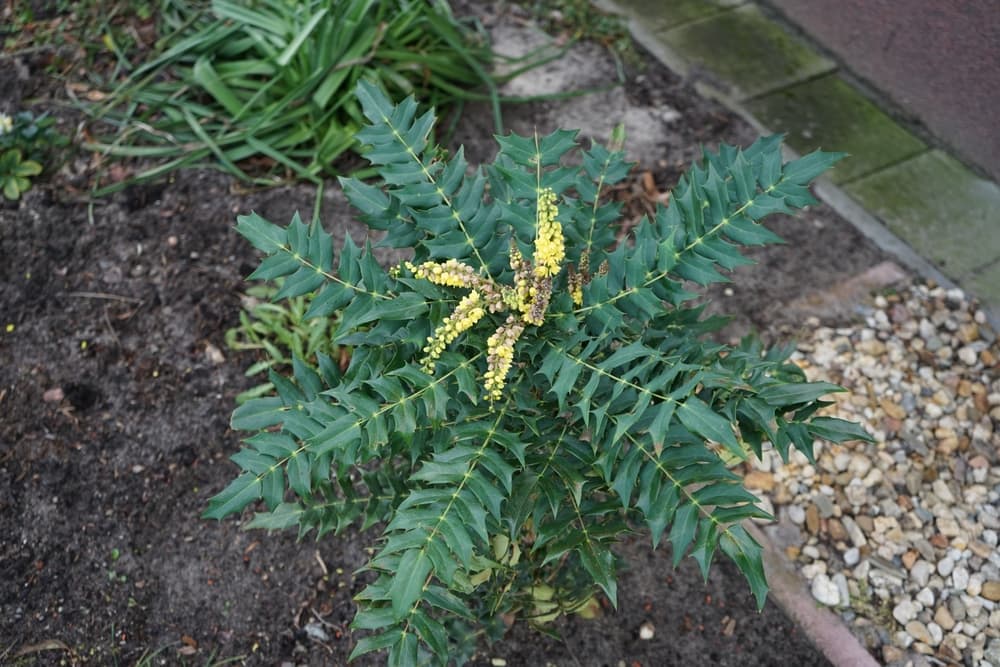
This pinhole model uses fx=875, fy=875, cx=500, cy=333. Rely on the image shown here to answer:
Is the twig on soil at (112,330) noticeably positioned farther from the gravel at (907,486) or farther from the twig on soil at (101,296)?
the gravel at (907,486)

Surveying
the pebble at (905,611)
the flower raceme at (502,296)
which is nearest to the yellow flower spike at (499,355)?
the flower raceme at (502,296)

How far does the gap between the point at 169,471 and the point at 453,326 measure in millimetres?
1670

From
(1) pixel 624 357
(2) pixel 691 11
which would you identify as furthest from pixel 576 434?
(2) pixel 691 11

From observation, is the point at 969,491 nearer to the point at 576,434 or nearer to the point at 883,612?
the point at 883,612

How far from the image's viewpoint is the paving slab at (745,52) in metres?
4.25

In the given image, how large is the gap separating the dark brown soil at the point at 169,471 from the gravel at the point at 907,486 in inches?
9.8

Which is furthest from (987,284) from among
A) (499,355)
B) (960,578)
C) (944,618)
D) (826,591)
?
(499,355)

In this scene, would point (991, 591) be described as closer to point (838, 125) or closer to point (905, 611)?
point (905, 611)

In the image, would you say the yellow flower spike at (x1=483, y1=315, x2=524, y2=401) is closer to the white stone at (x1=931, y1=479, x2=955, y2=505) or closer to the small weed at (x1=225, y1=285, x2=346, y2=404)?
the small weed at (x1=225, y1=285, x2=346, y2=404)

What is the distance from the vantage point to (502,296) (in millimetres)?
1750

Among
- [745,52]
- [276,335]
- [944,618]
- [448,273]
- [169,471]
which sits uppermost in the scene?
[448,273]

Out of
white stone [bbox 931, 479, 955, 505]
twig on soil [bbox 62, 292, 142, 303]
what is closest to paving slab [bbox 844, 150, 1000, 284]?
white stone [bbox 931, 479, 955, 505]

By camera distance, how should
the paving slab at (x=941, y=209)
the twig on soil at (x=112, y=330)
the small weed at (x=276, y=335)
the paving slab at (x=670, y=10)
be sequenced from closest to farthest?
the small weed at (x=276, y=335) → the twig on soil at (x=112, y=330) → the paving slab at (x=941, y=209) → the paving slab at (x=670, y=10)

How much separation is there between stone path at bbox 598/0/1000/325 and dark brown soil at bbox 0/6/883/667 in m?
0.23
